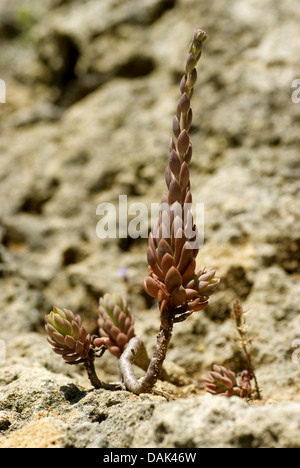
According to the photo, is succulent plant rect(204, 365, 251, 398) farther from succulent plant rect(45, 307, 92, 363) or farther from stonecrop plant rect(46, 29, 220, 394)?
succulent plant rect(45, 307, 92, 363)

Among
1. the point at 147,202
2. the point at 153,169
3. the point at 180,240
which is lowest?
the point at 180,240

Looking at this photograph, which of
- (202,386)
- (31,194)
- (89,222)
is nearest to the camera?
(202,386)

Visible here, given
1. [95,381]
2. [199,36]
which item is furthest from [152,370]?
[199,36]

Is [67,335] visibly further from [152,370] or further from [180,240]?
[180,240]

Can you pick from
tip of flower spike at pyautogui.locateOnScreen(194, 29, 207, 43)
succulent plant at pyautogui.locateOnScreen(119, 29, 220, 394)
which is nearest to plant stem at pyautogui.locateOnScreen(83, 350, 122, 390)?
succulent plant at pyautogui.locateOnScreen(119, 29, 220, 394)

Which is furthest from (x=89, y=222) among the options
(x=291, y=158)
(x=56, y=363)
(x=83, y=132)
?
(x=291, y=158)

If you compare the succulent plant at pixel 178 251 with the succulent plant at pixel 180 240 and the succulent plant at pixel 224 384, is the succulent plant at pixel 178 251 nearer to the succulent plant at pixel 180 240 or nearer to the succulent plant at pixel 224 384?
the succulent plant at pixel 180 240

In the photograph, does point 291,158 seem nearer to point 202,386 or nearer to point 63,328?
point 202,386
